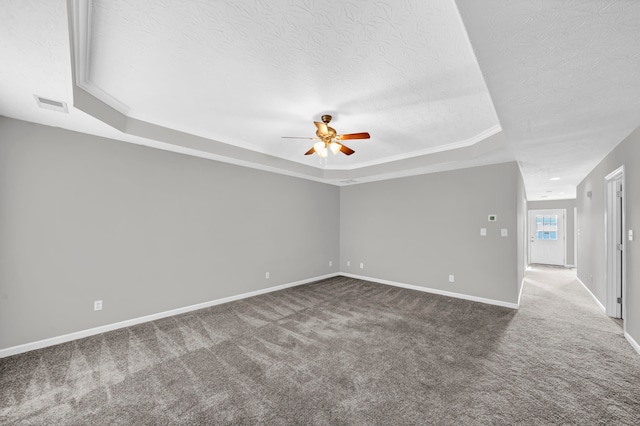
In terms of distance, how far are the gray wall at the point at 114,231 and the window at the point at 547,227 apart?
9648 mm

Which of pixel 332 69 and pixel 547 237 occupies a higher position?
pixel 332 69

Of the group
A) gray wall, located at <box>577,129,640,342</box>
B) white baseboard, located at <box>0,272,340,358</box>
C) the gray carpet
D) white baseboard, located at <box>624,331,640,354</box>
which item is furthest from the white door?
white baseboard, located at <box>0,272,340,358</box>

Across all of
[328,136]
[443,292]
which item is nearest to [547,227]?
[443,292]

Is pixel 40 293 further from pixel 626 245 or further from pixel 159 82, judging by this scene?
pixel 626 245

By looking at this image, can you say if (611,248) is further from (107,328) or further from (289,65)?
(107,328)

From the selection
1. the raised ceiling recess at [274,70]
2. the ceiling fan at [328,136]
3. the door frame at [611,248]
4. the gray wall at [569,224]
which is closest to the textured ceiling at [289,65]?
the raised ceiling recess at [274,70]

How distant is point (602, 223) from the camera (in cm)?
406

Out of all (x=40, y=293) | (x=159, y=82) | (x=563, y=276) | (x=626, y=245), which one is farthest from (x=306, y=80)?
(x=563, y=276)

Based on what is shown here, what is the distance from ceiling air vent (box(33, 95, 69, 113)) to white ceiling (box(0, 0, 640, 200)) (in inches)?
3.0

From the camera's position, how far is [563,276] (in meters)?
6.78

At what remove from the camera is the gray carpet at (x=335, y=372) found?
1.82m

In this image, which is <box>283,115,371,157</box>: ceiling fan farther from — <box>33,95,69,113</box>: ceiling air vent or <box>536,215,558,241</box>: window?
<box>536,215,558,241</box>: window

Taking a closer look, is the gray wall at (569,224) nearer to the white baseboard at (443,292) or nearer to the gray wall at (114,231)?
the white baseboard at (443,292)

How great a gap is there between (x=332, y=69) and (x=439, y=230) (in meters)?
3.99
